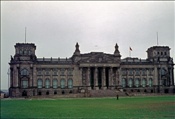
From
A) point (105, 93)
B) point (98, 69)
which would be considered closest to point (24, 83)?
point (98, 69)

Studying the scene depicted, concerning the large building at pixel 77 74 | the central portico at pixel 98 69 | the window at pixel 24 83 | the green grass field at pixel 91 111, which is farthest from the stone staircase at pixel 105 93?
the green grass field at pixel 91 111

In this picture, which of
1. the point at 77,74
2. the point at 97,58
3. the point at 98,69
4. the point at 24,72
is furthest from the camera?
the point at 98,69

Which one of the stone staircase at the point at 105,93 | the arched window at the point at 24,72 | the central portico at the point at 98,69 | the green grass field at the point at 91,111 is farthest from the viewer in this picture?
the central portico at the point at 98,69

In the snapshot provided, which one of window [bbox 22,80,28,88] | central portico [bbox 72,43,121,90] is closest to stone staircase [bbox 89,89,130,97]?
central portico [bbox 72,43,121,90]

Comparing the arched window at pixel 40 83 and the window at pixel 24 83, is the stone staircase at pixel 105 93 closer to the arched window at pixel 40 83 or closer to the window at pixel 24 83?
the arched window at pixel 40 83

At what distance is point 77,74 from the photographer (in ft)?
352

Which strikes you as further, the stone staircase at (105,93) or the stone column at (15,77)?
the stone column at (15,77)

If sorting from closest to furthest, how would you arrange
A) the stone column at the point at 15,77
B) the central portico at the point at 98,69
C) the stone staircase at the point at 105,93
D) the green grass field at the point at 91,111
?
the green grass field at the point at 91,111, the stone staircase at the point at 105,93, the stone column at the point at 15,77, the central portico at the point at 98,69

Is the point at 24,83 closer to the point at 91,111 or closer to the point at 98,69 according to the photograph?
the point at 98,69

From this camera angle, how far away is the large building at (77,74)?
10250 cm

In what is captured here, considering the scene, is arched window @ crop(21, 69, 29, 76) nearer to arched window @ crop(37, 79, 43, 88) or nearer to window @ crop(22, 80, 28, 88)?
window @ crop(22, 80, 28, 88)

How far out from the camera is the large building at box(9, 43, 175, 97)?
336 ft

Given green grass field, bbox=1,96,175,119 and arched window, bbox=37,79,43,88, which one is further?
arched window, bbox=37,79,43,88

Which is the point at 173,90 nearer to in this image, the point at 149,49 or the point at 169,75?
the point at 169,75
